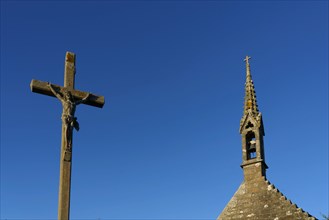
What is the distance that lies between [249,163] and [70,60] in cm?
1681

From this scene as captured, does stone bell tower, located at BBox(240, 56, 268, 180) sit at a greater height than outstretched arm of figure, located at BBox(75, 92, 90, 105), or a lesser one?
greater

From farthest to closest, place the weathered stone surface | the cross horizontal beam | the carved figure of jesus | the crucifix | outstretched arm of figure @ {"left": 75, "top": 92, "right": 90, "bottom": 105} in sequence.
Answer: the weathered stone surface → outstretched arm of figure @ {"left": 75, "top": 92, "right": 90, "bottom": 105} → the cross horizontal beam → the carved figure of jesus → the crucifix

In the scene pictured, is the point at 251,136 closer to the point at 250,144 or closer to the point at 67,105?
the point at 250,144

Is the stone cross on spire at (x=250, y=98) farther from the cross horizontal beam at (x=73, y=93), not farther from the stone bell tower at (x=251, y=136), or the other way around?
the cross horizontal beam at (x=73, y=93)

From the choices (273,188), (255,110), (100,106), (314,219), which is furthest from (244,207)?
(100,106)

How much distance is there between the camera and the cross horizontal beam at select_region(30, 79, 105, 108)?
37.8 feet

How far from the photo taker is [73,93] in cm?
1195

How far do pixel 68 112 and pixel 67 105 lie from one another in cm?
16

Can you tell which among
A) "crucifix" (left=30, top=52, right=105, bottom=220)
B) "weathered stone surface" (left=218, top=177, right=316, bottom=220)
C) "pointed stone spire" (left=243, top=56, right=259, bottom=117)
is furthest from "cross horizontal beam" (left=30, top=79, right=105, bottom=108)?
"pointed stone spire" (left=243, top=56, right=259, bottom=117)

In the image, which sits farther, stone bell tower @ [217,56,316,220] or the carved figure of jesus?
stone bell tower @ [217,56,316,220]

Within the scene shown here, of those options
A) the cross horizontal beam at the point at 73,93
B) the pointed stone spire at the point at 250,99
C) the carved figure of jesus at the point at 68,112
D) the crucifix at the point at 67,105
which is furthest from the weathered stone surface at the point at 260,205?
the carved figure of jesus at the point at 68,112

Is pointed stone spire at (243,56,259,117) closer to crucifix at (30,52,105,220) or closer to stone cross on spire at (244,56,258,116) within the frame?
stone cross on spire at (244,56,258,116)

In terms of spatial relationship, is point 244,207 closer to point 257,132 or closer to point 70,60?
point 257,132

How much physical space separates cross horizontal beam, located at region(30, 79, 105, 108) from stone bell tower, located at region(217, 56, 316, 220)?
1378 centimetres
